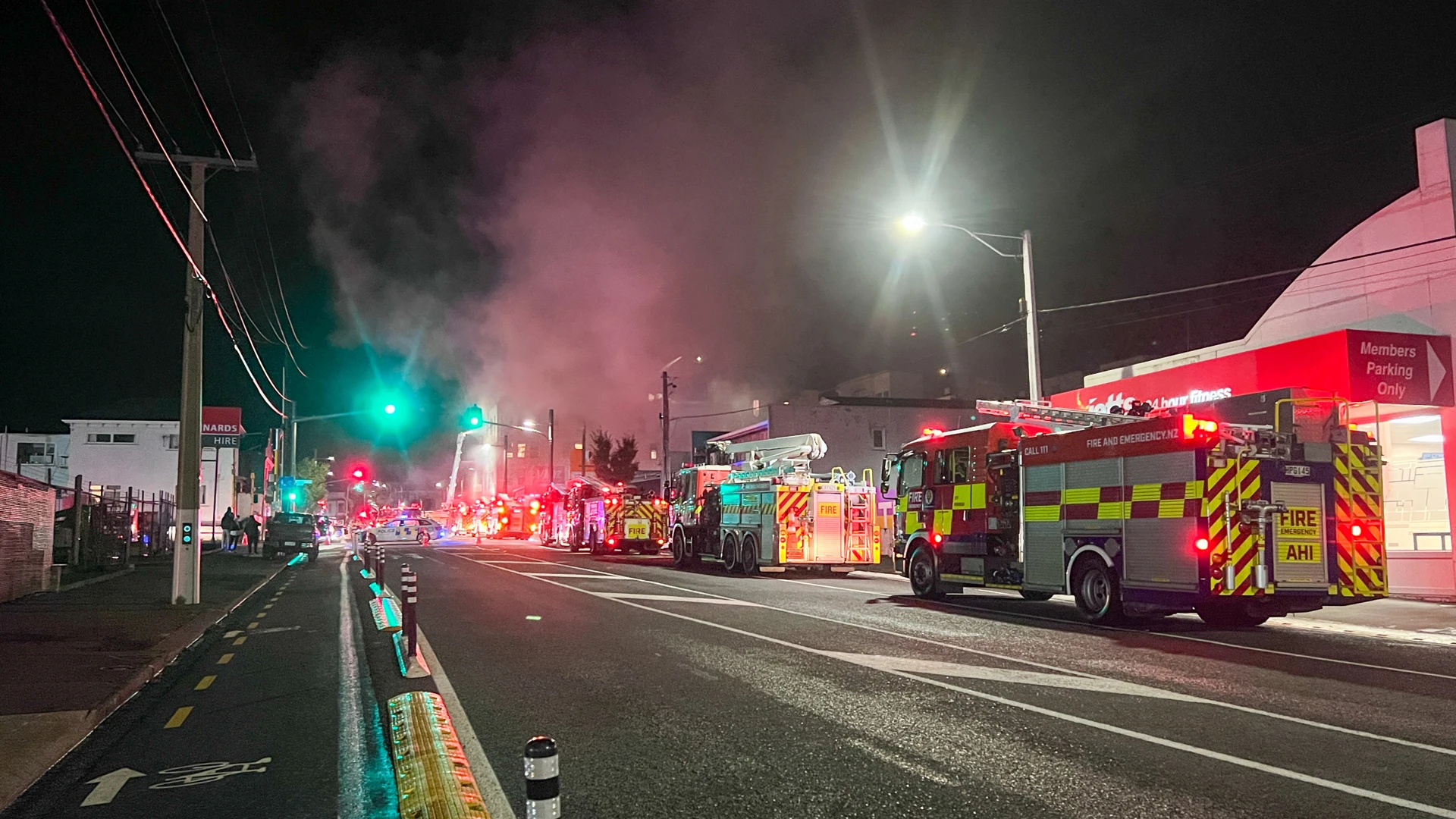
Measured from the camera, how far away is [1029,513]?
14570mm

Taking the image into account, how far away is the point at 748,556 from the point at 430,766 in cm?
1866

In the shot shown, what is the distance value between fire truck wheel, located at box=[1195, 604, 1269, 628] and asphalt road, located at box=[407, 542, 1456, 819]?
0.39 metres

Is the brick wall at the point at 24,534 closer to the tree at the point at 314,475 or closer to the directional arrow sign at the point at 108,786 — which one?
the directional arrow sign at the point at 108,786

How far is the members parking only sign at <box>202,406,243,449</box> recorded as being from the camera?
3597 cm

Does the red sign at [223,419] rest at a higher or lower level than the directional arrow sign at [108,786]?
higher

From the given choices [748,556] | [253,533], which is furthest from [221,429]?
[748,556]

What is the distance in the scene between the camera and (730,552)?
2520 cm

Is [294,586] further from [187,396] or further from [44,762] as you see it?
[44,762]

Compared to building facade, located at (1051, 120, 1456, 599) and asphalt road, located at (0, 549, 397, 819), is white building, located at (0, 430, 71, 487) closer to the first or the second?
asphalt road, located at (0, 549, 397, 819)

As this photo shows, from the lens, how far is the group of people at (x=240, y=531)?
122 feet

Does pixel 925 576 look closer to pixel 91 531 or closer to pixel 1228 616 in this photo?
pixel 1228 616

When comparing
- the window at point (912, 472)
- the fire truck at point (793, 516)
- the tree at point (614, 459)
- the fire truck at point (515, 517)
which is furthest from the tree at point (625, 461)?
the window at point (912, 472)

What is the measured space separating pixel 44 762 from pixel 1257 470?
1237cm

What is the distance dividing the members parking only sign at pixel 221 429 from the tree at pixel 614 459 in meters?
27.1
